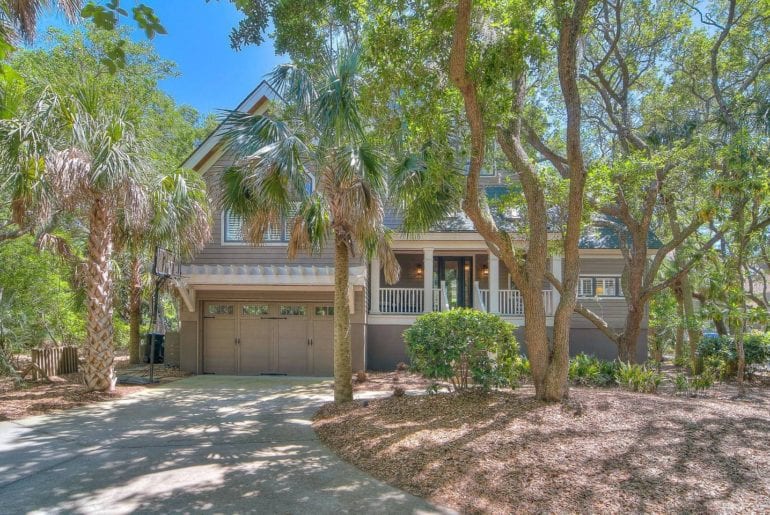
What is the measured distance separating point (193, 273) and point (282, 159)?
6564mm

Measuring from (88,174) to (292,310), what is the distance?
6.72 m

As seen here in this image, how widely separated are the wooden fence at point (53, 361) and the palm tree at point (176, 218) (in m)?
3.20

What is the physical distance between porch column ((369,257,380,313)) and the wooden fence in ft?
26.6

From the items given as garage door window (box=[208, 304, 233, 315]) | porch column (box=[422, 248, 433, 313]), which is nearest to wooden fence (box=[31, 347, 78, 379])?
garage door window (box=[208, 304, 233, 315])

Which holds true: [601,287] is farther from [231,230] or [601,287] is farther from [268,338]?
[231,230]

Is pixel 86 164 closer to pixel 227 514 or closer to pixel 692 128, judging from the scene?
pixel 227 514

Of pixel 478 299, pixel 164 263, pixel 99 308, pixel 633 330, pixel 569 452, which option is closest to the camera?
pixel 569 452

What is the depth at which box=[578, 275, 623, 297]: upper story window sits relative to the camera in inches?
591

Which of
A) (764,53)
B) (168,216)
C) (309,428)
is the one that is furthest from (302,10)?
(764,53)

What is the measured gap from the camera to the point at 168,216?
1068cm

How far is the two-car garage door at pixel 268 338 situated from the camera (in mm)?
14016

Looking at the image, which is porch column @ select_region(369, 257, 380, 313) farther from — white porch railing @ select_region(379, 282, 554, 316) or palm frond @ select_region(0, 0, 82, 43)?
palm frond @ select_region(0, 0, 82, 43)

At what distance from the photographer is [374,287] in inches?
572

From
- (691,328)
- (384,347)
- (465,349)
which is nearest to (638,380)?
(465,349)
